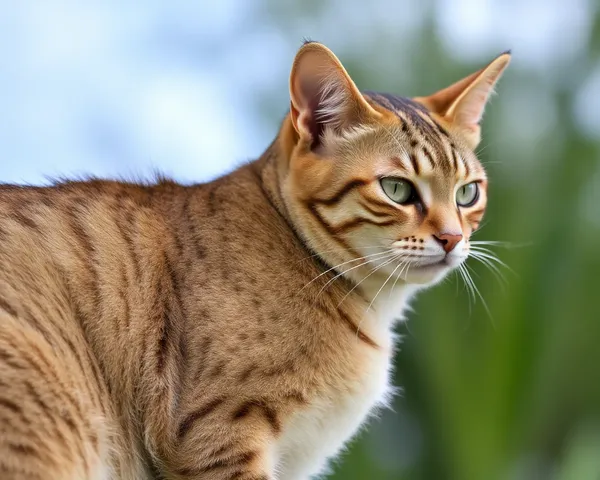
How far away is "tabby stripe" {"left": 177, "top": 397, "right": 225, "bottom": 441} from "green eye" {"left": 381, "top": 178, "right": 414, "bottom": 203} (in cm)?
55

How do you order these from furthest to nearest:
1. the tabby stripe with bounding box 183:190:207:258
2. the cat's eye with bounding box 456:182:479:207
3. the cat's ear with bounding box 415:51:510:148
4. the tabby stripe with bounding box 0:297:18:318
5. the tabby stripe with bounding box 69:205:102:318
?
the cat's ear with bounding box 415:51:510:148
the cat's eye with bounding box 456:182:479:207
the tabby stripe with bounding box 183:190:207:258
the tabby stripe with bounding box 69:205:102:318
the tabby stripe with bounding box 0:297:18:318

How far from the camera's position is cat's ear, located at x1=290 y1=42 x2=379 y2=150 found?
154 centimetres

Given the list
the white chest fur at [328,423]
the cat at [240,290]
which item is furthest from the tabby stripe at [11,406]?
the white chest fur at [328,423]

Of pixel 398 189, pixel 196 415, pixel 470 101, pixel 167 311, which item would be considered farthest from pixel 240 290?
pixel 470 101

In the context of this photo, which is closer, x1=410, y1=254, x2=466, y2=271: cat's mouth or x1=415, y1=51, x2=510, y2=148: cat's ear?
x1=410, y1=254, x2=466, y2=271: cat's mouth

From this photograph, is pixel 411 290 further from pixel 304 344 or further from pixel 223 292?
pixel 223 292

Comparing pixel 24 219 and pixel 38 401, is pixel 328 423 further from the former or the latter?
pixel 24 219

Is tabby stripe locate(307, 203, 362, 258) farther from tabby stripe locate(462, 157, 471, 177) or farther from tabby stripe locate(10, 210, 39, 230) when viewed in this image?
tabby stripe locate(10, 210, 39, 230)

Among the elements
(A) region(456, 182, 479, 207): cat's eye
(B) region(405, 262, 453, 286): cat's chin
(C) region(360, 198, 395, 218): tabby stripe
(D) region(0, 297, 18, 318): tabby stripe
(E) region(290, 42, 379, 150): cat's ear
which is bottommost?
(B) region(405, 262, 453, 286): cat's chin

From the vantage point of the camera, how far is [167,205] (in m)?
1.70

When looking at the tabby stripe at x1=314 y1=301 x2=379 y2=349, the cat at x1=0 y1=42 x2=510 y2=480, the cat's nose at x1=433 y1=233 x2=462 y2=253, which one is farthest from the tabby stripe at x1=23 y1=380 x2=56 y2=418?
the cat's nose at x1=433 y1=233 x2=462 y2=253

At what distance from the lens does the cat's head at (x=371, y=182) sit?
1.54 m

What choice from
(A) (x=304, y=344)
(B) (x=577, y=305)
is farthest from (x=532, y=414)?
(A) (x=304, y=344)

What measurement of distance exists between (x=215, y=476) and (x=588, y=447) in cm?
261
